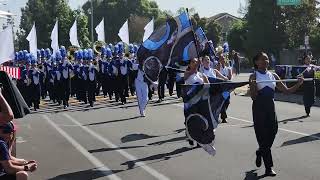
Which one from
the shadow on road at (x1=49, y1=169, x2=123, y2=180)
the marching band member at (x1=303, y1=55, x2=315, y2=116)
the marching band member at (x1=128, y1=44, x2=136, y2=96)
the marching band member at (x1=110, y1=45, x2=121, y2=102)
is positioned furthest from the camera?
the marching band member at (x1=128, y1=44, x2=136, y2=96)

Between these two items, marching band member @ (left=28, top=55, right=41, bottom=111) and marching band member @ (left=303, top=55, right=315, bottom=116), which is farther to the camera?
marching band member @ (left=28, top=55, right=41, bottom=111)

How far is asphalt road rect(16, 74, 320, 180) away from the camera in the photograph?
8.93m

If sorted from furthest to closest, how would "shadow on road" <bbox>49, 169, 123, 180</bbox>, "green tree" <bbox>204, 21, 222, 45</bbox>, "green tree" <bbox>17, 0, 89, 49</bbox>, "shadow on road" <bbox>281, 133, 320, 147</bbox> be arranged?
"green tree" <bbox>204, 21, 222, 45</bbox> → "green tree" <bbox>17, 0, 89, 49</bbox> → "shadow on road" <bbox>281, 133, 320, 147</bbox> → "shadow on road" <bbox>49, 169, 123, 180</bbox>

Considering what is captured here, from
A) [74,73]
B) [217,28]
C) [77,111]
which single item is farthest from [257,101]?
[217,28]

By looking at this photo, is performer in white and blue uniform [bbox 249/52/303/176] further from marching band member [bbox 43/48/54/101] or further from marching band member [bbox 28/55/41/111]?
marching band member [bbox 43/48/54/101]

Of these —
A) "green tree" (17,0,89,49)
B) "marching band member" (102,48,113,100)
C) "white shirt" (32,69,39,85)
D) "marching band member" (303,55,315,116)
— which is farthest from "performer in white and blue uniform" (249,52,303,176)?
"green tree" (17,0,89,49)

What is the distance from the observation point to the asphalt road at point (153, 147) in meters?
8.93

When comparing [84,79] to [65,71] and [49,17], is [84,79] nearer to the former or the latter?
[65,71]

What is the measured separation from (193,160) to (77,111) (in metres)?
10.0

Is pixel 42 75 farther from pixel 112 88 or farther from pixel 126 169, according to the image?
pixel 126 169

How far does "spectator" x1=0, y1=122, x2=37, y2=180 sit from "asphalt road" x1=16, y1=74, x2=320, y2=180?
2.85 meters

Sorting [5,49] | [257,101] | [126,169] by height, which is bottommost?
[126,169]

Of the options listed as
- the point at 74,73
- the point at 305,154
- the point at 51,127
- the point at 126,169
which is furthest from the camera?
the point at 74,73

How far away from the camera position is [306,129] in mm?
13109
